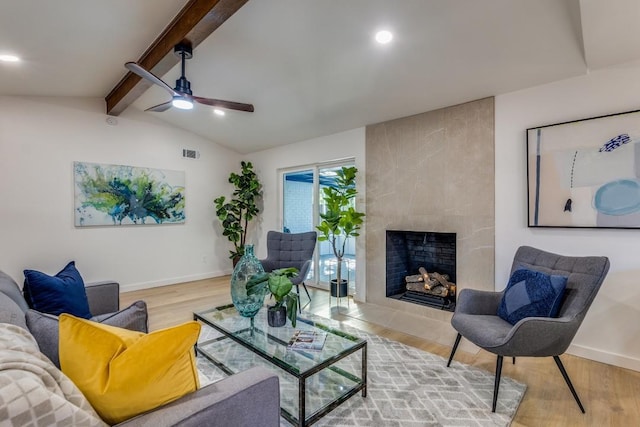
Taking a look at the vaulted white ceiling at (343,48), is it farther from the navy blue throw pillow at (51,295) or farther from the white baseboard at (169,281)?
the white baseboard at (169,281)

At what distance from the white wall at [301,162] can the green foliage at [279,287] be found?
2.18m

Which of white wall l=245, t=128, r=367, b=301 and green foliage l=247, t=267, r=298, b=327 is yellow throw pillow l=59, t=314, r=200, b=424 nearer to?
green foliage l=247, t=267, r=298, b=327

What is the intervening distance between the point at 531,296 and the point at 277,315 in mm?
1807

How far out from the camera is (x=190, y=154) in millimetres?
5492

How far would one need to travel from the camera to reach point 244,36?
2.72 m

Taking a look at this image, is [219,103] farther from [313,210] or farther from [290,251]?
[313,210]

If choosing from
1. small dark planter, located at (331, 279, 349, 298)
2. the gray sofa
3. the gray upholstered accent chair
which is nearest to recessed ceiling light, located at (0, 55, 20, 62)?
the gray sofa

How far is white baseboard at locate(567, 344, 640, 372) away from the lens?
2.42 metres

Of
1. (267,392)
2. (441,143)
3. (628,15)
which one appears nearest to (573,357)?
(441,143)

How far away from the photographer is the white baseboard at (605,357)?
2.42m

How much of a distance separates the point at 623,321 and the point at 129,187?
6.03m

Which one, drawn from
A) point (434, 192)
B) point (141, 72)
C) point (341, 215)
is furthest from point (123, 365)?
point (434, 192)

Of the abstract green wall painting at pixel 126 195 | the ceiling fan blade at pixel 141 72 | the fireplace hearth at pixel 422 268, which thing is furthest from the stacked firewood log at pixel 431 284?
the abstract green wall painting at pixel 126 195

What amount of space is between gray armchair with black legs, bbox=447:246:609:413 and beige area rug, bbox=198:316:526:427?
0.45ft
